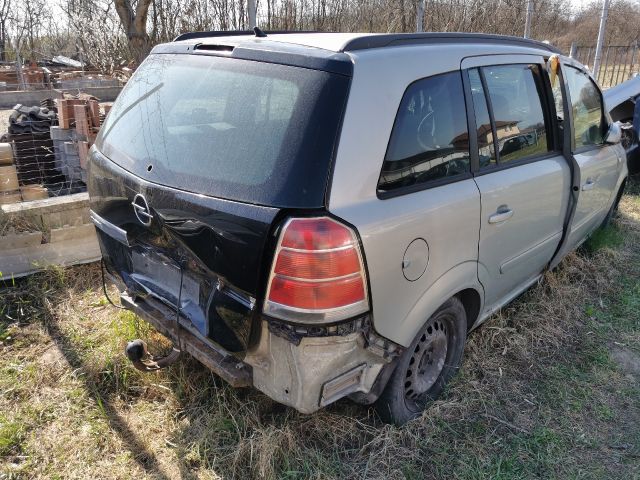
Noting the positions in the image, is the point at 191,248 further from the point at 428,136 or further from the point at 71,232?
the point at 71,232

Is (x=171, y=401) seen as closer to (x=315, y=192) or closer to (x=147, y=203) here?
(x=147, y=203)

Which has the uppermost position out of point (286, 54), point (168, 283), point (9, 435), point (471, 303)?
point (286, 54)

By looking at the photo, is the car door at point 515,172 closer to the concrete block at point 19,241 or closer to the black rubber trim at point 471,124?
the black rubber trim at point 471,124

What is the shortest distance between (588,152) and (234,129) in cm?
286

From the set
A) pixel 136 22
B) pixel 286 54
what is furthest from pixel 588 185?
pixel 136 22

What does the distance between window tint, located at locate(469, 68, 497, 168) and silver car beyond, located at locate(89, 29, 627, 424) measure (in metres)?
0.01

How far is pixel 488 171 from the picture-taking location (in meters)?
2.80

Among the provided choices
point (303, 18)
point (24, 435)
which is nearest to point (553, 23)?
point (303, 18)

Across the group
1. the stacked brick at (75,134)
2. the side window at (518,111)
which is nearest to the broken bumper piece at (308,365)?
the side window at (518,111)

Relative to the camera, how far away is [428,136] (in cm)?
243

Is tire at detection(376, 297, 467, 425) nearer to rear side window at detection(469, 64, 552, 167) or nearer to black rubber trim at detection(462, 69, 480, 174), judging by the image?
black rubber trim at detection(462, 69, 480, 174)

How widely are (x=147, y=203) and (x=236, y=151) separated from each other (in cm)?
52

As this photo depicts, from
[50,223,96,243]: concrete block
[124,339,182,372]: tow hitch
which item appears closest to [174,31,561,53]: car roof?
[124,339,182,372]: tow hitch

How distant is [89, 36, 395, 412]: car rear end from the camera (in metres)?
2.00
